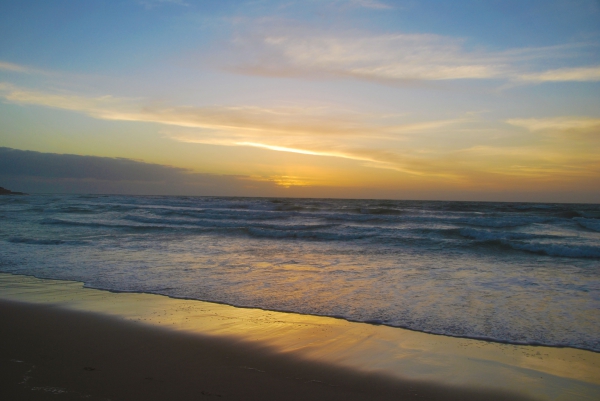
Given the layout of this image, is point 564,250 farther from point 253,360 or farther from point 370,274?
point 253,360

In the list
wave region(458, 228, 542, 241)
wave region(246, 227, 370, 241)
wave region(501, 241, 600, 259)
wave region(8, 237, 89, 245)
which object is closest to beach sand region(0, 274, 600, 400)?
wave region(8, 237, 89, 245)

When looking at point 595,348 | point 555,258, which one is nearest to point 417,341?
point 595,348

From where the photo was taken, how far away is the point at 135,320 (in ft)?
20.4

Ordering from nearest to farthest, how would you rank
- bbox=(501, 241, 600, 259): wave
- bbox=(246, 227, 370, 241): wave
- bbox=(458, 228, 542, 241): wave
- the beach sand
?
the beach sand < bbox=(501, 241, 600, 259): wave < bbox=(458, 228, 542, 241): wave < bbox=(246, 227, 370, 241): wave

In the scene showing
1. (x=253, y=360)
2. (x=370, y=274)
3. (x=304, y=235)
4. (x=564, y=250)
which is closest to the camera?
(x=253, y=360)

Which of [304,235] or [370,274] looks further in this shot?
[304,235]

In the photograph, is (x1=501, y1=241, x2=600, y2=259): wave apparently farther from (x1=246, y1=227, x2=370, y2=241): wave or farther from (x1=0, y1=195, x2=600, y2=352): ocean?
(x1=246, y1=227, x2=370, y2=241): wave

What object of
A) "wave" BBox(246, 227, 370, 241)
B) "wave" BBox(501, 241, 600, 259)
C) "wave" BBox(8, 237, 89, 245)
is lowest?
→ "wave" BBox(8, 237, 89, 245)

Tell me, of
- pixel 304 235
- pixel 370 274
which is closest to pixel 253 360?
pixel 370 274

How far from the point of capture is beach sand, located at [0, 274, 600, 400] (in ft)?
13.1

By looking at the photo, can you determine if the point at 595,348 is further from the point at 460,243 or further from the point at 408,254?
the point at 460,243

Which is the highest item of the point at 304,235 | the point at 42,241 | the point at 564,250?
the point at 564,250

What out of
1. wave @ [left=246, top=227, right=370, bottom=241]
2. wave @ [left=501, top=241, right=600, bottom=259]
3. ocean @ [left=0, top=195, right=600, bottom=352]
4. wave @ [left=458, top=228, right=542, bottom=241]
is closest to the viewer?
ocean @ [left=0, top=195, right=600, bottom=352]

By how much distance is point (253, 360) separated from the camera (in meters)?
4.77
